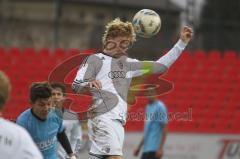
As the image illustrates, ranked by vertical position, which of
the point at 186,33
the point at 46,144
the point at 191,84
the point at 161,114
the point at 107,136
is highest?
the point at 186,33

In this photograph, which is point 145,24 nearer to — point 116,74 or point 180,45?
point 180,45

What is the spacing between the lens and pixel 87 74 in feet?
20.5

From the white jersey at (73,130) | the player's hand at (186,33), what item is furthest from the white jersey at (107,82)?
the white jersey at (73,130)

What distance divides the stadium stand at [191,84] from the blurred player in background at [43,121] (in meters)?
7.86

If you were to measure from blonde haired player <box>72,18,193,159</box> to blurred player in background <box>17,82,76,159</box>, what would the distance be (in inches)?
14.9

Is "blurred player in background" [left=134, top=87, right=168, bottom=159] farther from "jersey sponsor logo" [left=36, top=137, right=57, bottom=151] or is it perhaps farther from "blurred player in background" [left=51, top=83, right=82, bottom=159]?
"jersey sponsor logo" [left=36, top=137, right=57, bottom=151]

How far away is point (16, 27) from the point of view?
2059 centimetres

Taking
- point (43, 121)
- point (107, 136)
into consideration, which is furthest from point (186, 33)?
point (43, 121)

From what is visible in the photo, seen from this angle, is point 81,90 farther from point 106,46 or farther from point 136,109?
point 136,109

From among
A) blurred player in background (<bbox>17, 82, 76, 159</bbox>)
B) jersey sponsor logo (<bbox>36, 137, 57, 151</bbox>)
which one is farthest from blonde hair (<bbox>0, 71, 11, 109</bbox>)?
jersey sponsor logo (<bbox>36, 137, 57, 151</bbox>)

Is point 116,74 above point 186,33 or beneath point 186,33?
beneath

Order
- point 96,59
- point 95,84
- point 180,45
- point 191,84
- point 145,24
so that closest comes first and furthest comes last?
point 95,84 → point 96,59 → point 180,45 → point 145,24 → point 191,84

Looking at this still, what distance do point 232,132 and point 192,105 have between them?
3.73 ft

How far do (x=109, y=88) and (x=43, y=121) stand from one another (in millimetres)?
710
